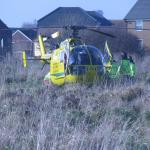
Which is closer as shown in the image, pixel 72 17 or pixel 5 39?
pixel 5 39

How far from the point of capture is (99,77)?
16.2 m

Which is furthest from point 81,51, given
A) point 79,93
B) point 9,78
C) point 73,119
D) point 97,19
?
point 97,19

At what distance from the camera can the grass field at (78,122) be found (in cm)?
671

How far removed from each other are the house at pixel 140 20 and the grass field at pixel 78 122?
41839mm

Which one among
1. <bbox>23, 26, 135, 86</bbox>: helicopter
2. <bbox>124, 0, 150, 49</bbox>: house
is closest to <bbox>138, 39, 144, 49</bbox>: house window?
<bbox>124, 0, 150, 49</bbox>: house

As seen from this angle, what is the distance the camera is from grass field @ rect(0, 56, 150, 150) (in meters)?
6.71

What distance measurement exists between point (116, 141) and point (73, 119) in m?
2.21

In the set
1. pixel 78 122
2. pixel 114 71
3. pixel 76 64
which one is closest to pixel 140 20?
pixel 114 71

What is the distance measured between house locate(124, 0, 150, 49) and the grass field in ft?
137

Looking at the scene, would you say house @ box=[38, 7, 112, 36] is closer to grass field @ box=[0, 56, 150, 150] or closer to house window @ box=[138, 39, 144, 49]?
house window @ box=[138, 39, 144, 49]

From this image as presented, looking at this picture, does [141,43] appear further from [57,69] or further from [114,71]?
[57,69]

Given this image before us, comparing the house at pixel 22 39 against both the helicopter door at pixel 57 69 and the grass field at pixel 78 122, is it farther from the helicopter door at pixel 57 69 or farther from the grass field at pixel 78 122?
the grass field at pixel 78 122

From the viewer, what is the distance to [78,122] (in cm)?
849

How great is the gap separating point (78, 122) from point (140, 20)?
4874cm
